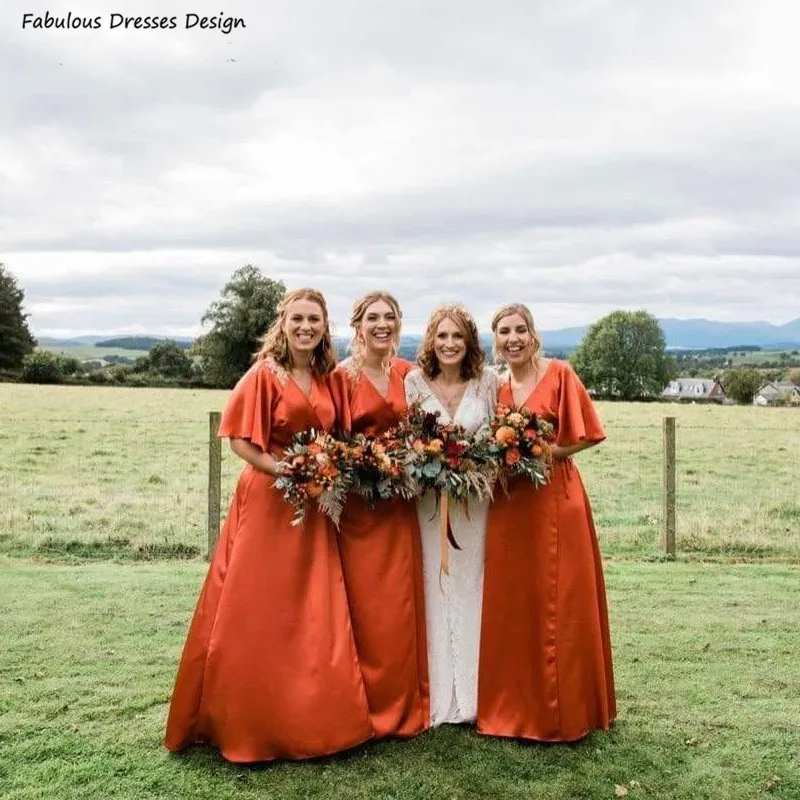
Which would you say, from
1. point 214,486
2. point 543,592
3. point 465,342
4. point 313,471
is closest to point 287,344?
point 313,471

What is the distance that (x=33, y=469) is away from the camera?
1494cm

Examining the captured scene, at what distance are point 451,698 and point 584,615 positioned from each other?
967mm

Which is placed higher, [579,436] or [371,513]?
[579,436]

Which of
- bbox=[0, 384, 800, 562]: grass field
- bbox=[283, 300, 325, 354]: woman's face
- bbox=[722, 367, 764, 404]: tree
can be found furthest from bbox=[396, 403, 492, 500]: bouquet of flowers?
bbox=[722, 367, 764, 404]: tree

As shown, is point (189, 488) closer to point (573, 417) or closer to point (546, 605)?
point (546, 605)

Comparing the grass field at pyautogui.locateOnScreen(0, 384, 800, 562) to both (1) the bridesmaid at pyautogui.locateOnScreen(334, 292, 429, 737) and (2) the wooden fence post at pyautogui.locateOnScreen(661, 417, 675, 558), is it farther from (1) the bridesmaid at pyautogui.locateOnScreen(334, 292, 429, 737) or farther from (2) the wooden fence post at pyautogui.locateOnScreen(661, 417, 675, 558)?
(1) the bridesmaid at pyautogui.locateOnScreen(334, 292, 429, 737)

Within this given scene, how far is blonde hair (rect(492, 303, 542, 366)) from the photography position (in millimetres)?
5352

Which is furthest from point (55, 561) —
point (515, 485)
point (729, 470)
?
point (729, 470)

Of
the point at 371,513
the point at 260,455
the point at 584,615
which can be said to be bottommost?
the point at 584,615

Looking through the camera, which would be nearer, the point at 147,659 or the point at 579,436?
the point at 579,436

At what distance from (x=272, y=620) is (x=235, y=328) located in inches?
1815

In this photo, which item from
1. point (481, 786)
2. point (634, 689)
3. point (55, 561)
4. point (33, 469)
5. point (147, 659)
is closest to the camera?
point (481, 786)

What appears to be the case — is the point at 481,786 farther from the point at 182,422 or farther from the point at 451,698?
the point at 182,422

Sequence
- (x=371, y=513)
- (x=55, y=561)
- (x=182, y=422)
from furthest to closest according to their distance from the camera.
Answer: (x=182, y=422), (x=55, y=561), (x=371, y=513)
